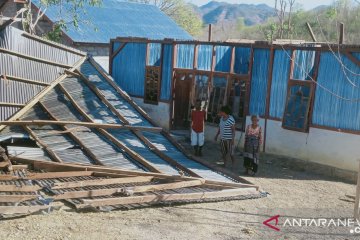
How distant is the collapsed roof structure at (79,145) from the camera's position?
803cm

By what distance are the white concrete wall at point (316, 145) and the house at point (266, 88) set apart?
0.02 m

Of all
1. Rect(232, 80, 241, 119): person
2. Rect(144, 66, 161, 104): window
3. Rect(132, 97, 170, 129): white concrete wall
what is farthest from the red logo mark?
Rect(144, 66, 161, 104): window

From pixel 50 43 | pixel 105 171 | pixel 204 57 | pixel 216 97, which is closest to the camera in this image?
pixel 105 171

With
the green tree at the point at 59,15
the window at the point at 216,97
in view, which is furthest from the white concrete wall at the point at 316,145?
the green tree at the point at 59,15

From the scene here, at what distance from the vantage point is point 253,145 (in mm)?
10477

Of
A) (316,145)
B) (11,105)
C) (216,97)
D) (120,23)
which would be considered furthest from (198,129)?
(120,23)

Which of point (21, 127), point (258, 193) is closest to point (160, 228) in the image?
point (258, 193)

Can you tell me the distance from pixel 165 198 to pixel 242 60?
6386mm

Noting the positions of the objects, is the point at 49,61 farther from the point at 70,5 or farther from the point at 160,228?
the point at 70,5

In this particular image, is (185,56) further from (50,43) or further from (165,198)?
(165,198)

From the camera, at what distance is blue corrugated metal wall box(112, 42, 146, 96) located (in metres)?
15.7

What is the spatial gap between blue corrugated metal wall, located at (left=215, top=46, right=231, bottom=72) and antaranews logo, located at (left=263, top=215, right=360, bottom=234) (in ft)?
22.1

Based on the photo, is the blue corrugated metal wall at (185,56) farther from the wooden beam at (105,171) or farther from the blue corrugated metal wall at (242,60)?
the wooden beam at (105,171)

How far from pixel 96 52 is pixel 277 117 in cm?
1112
